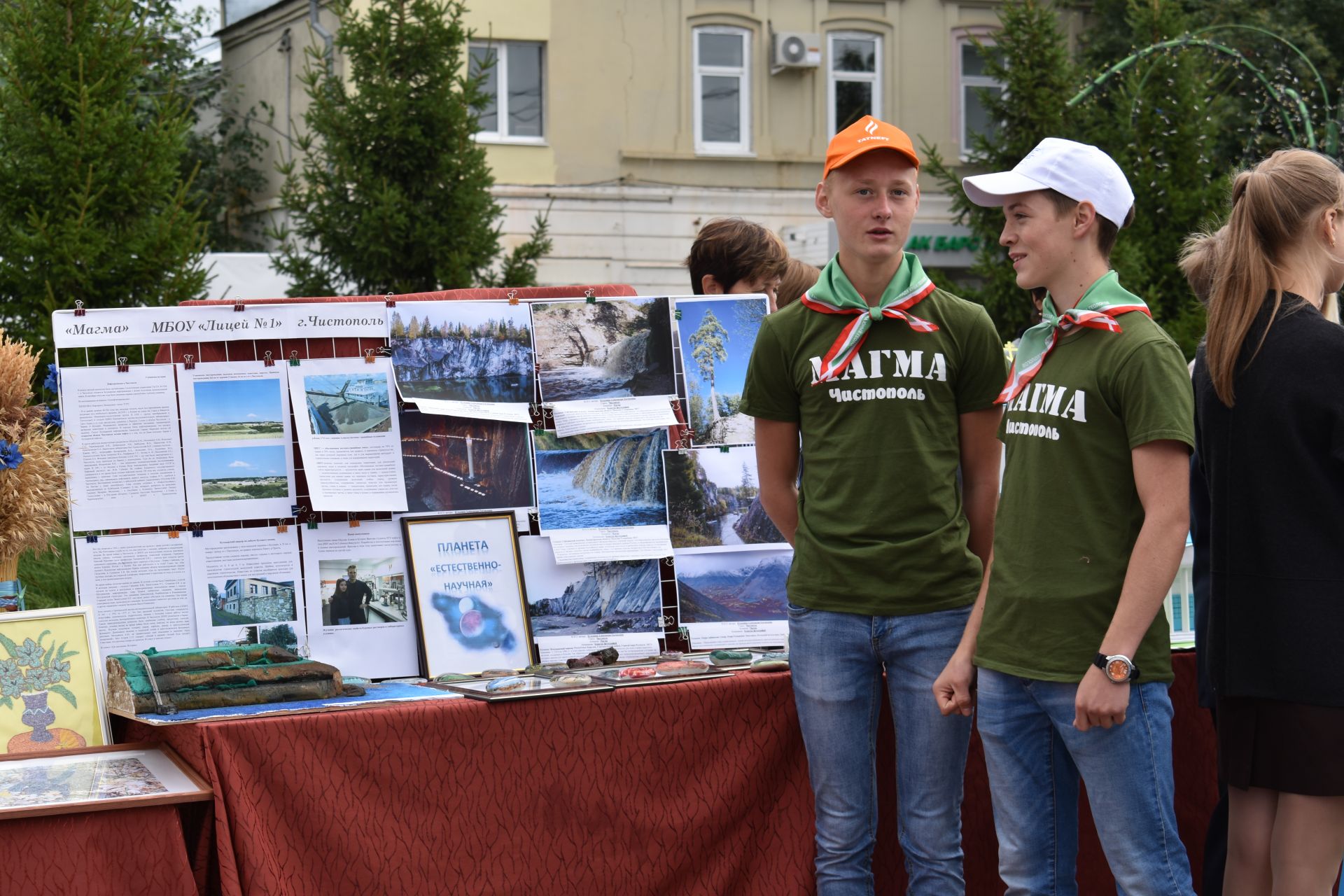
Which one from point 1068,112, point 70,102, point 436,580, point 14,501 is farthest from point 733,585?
point 1068,112

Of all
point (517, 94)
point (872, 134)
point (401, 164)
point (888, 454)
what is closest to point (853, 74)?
point (517, 94)

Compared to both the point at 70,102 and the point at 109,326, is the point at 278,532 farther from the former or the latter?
the point at 70,102

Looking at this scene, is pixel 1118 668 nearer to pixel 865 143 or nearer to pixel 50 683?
pixel 865 143

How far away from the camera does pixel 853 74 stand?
53.0 ft

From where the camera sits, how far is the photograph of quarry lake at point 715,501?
3387 millimetres

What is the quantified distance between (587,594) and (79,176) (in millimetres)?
5067

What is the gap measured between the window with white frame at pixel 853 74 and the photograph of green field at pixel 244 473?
13646 millimetres

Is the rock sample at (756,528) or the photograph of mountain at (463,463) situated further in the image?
the rock sample at (756,528)

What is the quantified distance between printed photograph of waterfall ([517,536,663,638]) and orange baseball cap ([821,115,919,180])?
115 cm

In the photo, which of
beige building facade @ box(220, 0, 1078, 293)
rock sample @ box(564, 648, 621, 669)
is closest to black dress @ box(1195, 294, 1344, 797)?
rock sample @ box(564, 648, 621, 669)

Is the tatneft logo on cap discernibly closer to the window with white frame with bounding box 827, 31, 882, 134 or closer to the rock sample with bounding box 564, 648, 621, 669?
the rock sample with bounding box 564, 648, 621, 669

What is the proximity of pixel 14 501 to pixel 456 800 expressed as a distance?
1.11 m

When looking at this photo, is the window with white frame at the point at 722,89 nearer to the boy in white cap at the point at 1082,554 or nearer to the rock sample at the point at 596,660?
the rock sample at the point at 596,660

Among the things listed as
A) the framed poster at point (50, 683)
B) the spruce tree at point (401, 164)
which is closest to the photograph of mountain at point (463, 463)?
the framed poster at point (50, 683)
